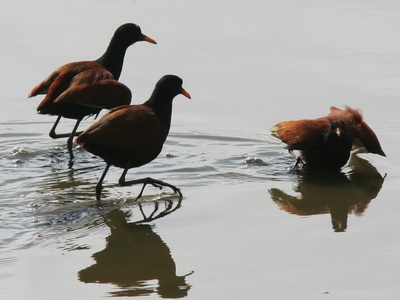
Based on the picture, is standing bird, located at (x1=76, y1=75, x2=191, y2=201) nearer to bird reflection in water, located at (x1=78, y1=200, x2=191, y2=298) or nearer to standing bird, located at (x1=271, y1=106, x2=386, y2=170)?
bird reflection in water, located at (x1=78, y1=200, x2=191, y2=298)

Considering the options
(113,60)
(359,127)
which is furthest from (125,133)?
(359,127)

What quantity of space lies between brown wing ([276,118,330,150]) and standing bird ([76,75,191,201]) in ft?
3.87

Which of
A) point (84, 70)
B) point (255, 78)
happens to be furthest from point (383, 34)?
point (84, 70)

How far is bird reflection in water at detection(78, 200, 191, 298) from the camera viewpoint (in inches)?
269

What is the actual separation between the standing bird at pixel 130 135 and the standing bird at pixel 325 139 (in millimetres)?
1211

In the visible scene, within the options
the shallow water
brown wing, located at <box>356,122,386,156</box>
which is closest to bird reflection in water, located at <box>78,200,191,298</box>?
the shallow water

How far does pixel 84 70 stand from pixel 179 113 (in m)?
1.27

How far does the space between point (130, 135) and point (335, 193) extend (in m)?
1.80

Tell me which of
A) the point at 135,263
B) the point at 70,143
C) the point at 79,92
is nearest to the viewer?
the point at 135,263

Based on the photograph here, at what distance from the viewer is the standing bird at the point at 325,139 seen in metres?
9.37

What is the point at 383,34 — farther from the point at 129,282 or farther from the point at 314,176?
the point at 129,282

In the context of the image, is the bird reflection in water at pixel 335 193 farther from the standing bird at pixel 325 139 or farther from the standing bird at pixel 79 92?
the standing bird at pixel 79 92

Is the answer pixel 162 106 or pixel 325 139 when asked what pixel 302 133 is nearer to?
pixel 325 139

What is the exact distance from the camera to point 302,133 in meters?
9.45
